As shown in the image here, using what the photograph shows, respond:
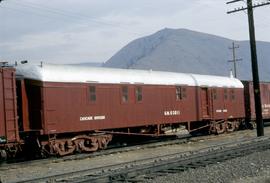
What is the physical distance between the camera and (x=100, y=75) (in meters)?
20.9

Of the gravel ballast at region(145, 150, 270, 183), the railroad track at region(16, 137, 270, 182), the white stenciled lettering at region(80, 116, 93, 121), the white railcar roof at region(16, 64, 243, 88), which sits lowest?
the gravel ballast at region(145, 150, 270, 183)

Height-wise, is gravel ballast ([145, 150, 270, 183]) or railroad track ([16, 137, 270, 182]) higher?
railroad track ([16, 137, 270, 182])

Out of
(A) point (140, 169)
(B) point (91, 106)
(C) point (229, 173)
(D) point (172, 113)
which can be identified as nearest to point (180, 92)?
(D) point (172, 113)

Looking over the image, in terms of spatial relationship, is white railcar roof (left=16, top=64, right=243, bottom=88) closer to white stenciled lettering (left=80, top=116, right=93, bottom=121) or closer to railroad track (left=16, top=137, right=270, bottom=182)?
white stenciled lettering (left=80, top=116, right=93, bottom=121)

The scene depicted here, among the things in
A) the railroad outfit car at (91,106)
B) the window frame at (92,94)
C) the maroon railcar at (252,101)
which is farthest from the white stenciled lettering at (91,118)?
the maroon railcar at (252,101)

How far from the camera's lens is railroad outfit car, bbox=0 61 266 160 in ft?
59.7

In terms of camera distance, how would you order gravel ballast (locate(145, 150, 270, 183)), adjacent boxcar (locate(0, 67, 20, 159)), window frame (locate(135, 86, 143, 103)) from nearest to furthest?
gravel ballast (locate(145, 150, 270, 183))
adjacent boxcar (locate(0, 67, 20, 159))
window frame (locate(135, 86, 143, 103))

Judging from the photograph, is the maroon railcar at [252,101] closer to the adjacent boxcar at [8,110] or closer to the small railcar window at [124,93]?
the small railcar window at [124,93]

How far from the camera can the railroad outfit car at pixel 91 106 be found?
18.2 m

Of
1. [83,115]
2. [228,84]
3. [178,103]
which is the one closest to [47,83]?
[83,115]

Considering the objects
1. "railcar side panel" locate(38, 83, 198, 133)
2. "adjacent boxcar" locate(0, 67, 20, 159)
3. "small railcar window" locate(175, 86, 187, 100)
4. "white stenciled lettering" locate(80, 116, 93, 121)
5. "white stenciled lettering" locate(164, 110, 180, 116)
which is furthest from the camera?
"small railcar window" locate(175, 86, 187, 100)

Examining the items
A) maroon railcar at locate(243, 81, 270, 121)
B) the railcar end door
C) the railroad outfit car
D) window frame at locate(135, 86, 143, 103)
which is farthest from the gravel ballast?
maroon railcar at locate(243, 81, 270, 121)

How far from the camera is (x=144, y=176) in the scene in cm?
1273

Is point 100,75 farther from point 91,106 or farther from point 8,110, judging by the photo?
point 8,110
